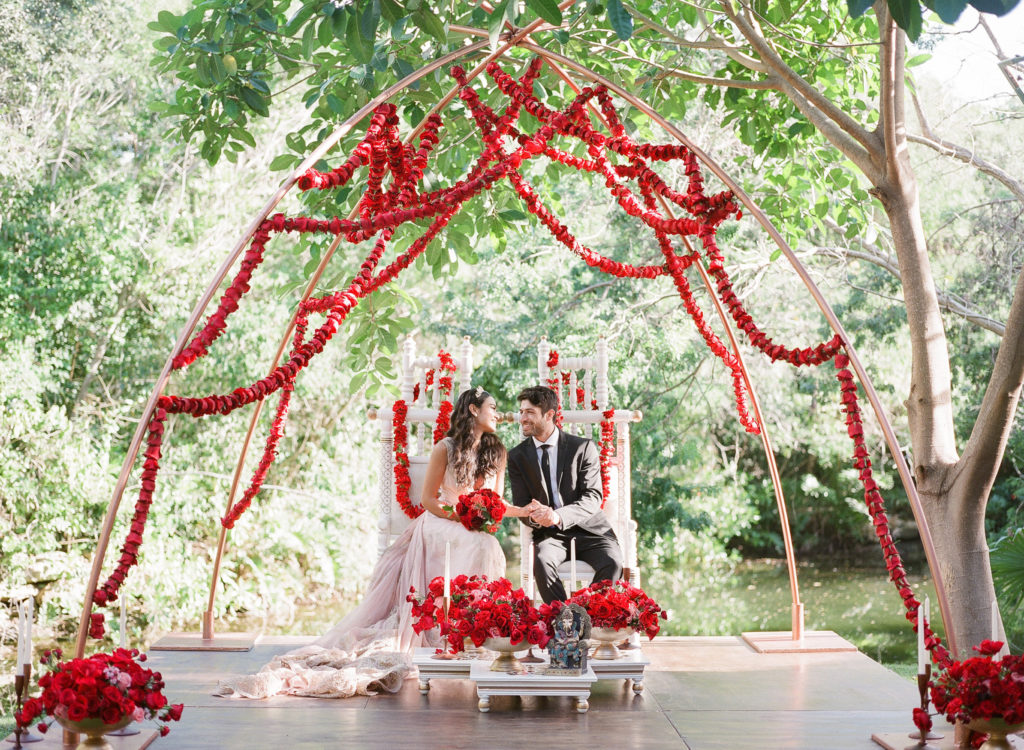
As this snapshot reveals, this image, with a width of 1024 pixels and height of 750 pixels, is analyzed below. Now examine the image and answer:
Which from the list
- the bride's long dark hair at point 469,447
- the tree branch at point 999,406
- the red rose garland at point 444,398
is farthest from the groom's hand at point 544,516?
the tree branch at point 999,406

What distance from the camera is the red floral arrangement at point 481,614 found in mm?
3963

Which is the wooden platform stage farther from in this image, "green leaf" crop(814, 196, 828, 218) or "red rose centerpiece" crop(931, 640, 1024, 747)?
"green leaf" crop(814, 196, 828, 218)

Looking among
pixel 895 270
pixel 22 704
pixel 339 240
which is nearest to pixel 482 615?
pixel 22 704

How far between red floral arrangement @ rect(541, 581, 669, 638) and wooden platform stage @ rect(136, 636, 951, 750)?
28 cm

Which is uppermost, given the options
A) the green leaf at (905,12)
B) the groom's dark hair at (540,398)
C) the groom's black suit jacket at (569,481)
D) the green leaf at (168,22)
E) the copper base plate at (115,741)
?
the green leaf at (168,22)

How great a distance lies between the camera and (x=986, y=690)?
2992 millimetres

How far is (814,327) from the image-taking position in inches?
392

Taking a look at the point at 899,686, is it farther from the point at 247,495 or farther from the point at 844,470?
the point at 844,470

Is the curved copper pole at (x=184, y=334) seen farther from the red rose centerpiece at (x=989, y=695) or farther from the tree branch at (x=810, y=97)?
the red rose centerpiece at (x=989, y=695)

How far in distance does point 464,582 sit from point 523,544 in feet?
2.92

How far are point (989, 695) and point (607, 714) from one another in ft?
4.42

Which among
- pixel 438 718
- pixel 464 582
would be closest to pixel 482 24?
pixel 464 582

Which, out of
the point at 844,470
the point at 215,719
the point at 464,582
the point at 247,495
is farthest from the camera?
the point at 844,470

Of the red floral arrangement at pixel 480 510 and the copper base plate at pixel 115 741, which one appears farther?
the red floral arrangement at pixel 480 510
